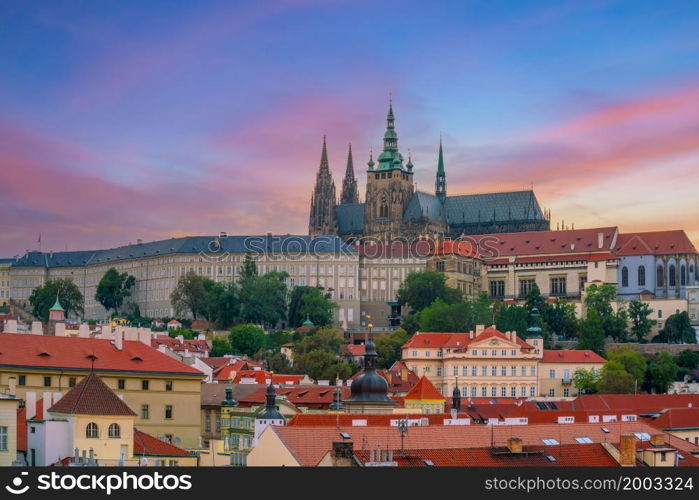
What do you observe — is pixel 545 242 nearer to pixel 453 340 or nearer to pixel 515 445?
pixel 453 340

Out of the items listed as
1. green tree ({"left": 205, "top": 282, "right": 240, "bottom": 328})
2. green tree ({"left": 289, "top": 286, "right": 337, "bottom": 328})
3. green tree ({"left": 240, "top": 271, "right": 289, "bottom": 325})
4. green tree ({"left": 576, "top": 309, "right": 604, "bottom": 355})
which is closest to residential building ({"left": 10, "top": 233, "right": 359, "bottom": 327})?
green tree ({"left": 289, "top": 286, "right": 337, "bottom": 328})

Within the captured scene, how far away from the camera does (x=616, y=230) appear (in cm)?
18000

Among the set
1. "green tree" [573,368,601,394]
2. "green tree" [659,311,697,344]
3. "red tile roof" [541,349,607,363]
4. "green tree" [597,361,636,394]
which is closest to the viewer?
"green tree" [597,361,636,394]

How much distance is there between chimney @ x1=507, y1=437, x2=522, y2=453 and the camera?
5081cm

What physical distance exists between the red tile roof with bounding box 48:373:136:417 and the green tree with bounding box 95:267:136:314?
437 ft

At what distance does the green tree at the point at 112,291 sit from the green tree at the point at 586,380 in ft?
250

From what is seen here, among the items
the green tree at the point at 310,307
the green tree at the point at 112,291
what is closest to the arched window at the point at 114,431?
the green tree at the point at 310,307

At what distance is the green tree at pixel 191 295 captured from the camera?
567 feet

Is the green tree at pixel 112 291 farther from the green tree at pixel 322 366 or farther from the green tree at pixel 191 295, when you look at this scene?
the green tree at pixel 322 366

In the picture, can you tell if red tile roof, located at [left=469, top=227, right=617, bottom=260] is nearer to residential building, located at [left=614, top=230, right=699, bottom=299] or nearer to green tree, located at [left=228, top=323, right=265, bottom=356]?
residential building, located at [left=614, top=230, right=699, bottom=299]

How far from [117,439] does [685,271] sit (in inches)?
4978

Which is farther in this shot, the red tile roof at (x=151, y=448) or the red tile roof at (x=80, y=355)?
the red tile roof at (x=80, y=355)

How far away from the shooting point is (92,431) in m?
51.5
